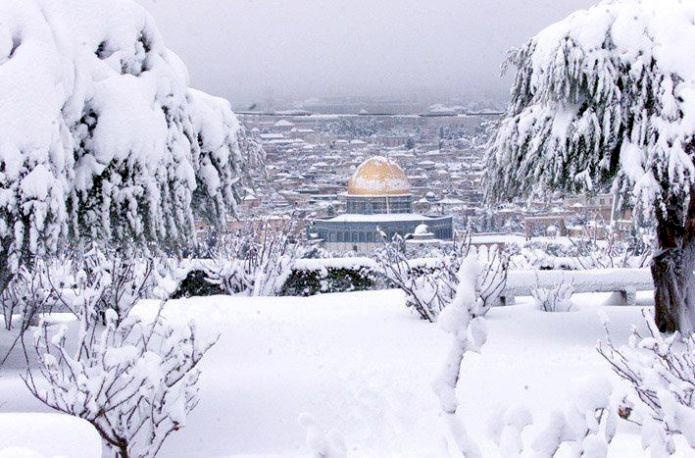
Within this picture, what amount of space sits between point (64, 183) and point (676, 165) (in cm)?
452

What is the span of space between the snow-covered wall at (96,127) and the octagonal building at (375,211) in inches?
837

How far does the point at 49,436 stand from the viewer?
2129 millimetres

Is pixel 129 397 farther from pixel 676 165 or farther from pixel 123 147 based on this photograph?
pixel 676 165

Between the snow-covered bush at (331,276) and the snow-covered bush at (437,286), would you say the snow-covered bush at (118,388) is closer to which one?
the snow-covered bush at (437,286)

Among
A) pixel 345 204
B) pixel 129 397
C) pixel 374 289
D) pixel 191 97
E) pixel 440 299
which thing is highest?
pixel 191 97

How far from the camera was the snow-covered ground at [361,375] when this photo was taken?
5.81m

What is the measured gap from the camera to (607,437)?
8.21ft

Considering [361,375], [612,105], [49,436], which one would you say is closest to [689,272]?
[612,105]

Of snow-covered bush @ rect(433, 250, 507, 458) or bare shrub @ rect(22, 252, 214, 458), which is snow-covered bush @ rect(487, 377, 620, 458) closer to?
snow-covered bush @ rect(433, 250, 507, 458)

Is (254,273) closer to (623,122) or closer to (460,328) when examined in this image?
(623,122)

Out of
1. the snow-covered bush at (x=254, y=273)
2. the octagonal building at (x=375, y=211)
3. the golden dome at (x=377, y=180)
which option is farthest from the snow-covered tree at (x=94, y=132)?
the golden dome at (x=377, y=180)

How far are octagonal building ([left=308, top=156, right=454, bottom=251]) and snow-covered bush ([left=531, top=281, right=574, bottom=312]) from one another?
19094mm

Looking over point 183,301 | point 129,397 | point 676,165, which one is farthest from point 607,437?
point 183,301

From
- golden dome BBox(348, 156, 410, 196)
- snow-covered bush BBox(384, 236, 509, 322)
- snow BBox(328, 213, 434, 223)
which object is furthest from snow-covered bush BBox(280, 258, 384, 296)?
golden dome BBox(348, 156, 410, 196)
